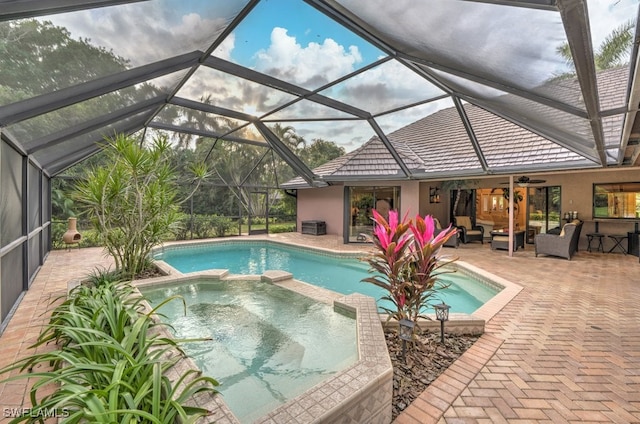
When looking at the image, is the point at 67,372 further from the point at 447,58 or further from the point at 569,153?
the point at 569,153

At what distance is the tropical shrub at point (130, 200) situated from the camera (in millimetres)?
5590

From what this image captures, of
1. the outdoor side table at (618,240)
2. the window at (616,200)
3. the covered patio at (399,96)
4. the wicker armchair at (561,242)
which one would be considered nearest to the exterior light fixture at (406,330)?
the covered patio at (399,96)

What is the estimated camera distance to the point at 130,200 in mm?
6363

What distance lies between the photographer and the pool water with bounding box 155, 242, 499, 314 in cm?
658

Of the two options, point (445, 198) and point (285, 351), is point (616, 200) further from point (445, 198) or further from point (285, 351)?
point (285, 351)

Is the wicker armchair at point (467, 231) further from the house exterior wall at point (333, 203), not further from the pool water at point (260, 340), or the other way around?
the pool water at point (260, 340)

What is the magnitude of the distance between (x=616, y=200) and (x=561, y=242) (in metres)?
3.70

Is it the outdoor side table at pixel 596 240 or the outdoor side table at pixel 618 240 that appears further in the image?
the outdoor side table at pixel 596 240

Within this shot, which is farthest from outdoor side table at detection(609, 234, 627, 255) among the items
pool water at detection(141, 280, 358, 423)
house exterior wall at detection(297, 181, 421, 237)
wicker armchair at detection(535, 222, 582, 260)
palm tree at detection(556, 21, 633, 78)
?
pool water at detection(141, 280, 358, 423)

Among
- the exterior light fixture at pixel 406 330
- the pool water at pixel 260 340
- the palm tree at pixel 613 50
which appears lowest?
the pool water at pixel 260 340

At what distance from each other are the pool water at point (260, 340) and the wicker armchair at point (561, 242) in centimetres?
826

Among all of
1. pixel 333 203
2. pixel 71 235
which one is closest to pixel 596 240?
pixel 333 203

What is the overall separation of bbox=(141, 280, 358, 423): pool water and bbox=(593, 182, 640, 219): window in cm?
1174

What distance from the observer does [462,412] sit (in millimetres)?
2477
